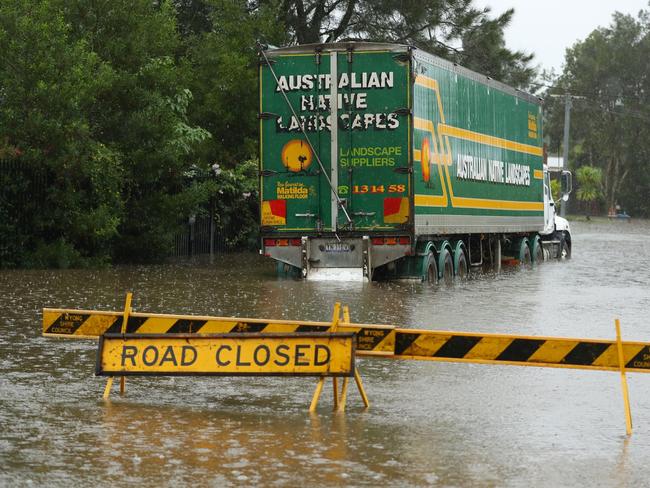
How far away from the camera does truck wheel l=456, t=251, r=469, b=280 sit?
25766mm

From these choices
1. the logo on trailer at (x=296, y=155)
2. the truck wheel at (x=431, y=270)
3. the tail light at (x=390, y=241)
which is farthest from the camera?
the truck wheel at (x=431, y=270)

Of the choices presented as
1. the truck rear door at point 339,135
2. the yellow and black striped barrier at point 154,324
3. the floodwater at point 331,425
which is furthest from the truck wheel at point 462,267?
the yellow and black striped barrier at point 154,324

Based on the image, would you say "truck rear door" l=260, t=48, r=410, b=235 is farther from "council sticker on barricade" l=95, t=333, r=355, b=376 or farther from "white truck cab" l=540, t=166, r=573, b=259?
"council sticker on barricade" l=95, t=333, r=355, b=376

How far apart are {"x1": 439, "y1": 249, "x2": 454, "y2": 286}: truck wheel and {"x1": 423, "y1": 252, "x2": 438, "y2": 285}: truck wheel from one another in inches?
9.2

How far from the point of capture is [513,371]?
38.1 ft

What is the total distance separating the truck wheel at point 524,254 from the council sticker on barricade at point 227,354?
22.6 m

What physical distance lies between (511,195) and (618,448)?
22475 millimetres

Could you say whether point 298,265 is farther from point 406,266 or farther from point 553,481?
point 553,481

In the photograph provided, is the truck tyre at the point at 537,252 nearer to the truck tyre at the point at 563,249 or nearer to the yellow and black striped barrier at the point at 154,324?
the truck tyre at the point at 563,249

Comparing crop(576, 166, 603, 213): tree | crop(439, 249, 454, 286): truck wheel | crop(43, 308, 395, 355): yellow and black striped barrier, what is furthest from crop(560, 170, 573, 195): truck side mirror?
crop(576, 166, 603, 213): tree

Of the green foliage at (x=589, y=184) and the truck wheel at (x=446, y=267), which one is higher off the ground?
the green foliage at (x=589, y=184)

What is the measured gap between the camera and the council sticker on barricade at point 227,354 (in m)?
9.05

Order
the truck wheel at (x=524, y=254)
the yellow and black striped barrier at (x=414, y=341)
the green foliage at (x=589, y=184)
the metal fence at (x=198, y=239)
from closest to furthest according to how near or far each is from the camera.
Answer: the yellow and black striped barrier at (x=414, y=341)
the truck wheel at (x=524, y=254)
the metal fence at (x=198, y=239)
the green foliage at (x=589, y=184)

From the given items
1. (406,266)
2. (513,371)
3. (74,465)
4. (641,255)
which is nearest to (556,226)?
(641,255)
